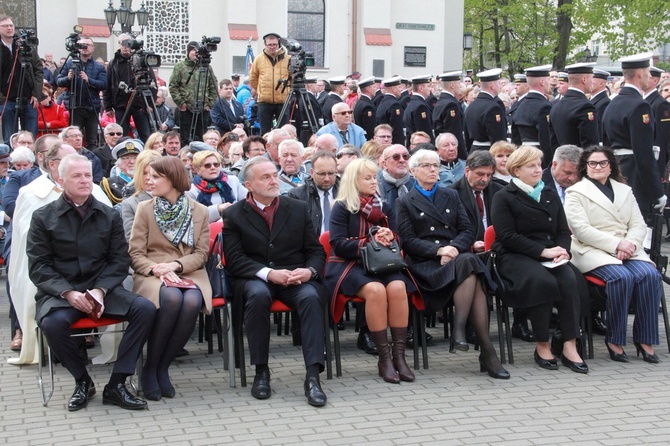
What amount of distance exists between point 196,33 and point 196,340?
2249cm

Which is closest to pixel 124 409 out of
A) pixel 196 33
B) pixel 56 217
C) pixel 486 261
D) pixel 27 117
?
pixel 56 217

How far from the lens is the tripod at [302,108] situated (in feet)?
42.6

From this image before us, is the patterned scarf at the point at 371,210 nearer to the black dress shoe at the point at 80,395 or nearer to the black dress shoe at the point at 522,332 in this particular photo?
the black dress shoe at the point at 522,332

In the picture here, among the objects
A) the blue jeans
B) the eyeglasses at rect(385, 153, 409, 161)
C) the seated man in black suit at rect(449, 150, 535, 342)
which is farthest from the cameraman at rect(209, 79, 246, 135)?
the seated man in black suit at rect(449, 150, 535, 342)

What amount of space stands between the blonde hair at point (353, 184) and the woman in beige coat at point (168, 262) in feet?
3.41

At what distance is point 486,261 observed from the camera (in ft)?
23.9

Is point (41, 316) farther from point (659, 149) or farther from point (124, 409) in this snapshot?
point (659, 149)

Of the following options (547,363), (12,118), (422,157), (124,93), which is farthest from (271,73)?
(547,363)

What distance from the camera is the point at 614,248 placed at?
7348mm

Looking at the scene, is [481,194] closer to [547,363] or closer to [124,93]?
[547,363]

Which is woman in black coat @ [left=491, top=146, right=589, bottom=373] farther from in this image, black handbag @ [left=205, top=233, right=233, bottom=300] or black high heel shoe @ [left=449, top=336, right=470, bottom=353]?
black handbag @ [left=205, top=233, right=233, bottom=300]

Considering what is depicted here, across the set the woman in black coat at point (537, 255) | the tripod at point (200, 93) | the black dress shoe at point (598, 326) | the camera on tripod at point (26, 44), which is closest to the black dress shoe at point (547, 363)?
the woman in black coat at point (537, 255)

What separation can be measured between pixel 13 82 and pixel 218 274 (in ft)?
25.1

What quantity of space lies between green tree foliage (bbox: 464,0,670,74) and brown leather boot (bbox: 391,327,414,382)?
31482 millimetres
